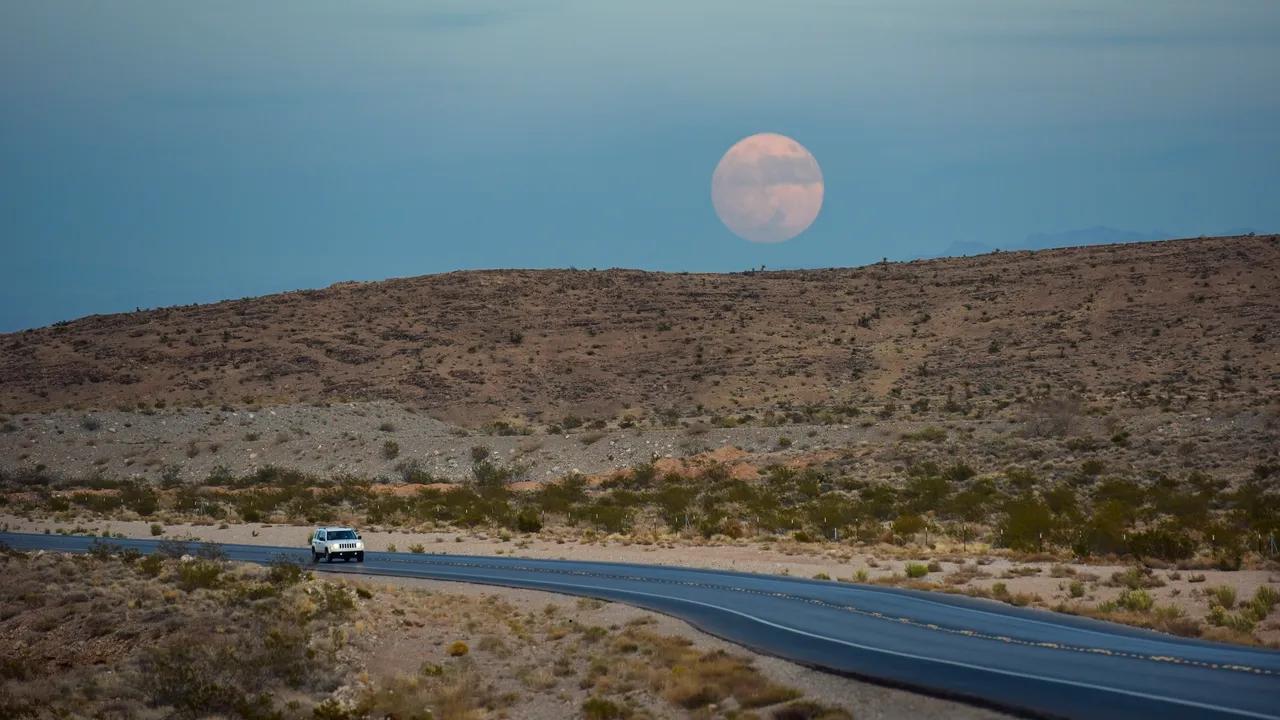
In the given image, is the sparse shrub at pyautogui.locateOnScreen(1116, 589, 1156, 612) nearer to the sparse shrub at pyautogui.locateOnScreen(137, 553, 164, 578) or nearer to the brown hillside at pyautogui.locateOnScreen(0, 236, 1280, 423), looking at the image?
the sparse shrub at pyautogui.locateOnScreen(137, 553, 164, 578)

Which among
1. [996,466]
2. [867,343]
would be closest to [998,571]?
[996,466]

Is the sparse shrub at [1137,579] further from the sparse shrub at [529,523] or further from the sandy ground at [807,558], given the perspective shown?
the sparse shrub at [529,523]

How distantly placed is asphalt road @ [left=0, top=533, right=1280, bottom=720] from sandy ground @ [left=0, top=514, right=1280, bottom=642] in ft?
8.96

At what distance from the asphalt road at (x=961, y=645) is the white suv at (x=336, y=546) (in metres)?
5.63

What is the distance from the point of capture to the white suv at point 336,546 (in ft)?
134

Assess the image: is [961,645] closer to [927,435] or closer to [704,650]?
[704,650]

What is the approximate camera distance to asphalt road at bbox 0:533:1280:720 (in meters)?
16.2

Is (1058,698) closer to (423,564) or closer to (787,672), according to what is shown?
(787,672)

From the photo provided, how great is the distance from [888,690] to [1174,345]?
7747 centimetres

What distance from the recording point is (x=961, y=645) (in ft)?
69.8

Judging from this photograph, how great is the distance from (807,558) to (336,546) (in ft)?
48.1

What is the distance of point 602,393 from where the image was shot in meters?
95.1

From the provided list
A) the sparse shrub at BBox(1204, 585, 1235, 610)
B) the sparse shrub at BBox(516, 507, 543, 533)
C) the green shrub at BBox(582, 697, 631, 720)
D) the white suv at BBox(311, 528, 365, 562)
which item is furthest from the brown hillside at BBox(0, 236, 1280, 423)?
the green shrub at BBox(582, 697, 631, 720)

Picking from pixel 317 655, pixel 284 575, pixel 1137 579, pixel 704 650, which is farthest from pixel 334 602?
pixel 1137 579
